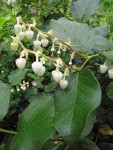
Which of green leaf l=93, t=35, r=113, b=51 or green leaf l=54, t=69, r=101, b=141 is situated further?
green leaf l=93, t=35, r=113, b=51

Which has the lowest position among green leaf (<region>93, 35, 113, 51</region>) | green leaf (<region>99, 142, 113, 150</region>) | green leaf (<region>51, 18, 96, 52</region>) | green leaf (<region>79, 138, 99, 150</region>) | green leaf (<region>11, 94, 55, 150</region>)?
green leaf (<region>99, 142, 113, 150</region>)

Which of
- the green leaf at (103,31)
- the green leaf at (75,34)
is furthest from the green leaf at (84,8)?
the green leaf at (75,34)

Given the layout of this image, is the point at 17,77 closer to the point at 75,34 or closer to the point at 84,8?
the point at 75,34

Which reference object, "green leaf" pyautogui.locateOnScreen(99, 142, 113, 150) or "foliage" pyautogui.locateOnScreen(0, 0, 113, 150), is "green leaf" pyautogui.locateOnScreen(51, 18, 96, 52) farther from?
"green leaf" pyautogui.locateOnScreen(99, 142, 113, 150)

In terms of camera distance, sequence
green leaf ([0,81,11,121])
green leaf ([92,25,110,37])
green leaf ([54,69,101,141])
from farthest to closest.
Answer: green leaf ([92,25,110,37])
green leaf ([0,81,11,121])
green leaf ([54,69,101,141])

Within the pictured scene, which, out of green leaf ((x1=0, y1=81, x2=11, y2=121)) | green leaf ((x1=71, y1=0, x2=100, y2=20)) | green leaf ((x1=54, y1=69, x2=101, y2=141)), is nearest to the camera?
green leaf ((x1=54, y1=69, x2=101, y2=141))

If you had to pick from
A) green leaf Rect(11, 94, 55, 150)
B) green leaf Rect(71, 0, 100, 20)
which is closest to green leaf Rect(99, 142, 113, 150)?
green leaf Rect(11, 94, 55, 150)

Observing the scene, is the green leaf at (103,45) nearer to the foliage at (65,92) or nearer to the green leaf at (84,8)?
the foliage at (65,92)

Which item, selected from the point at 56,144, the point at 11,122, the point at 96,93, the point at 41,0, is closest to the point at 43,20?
the point at 41,0

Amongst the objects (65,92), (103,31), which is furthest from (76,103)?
(103,31)
